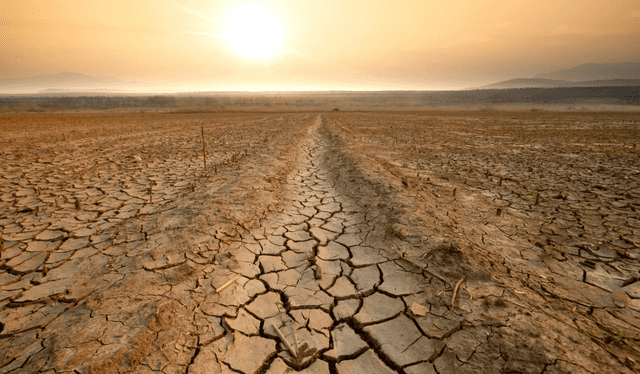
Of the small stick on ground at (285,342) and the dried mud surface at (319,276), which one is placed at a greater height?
the dried mud surface at (319,276)

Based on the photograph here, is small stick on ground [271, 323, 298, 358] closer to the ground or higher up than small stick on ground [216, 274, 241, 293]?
closer to the ground

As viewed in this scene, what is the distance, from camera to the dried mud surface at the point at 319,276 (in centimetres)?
174

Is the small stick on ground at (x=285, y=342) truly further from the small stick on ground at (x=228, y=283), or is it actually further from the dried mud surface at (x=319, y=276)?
the small stick on ground at (x=228, y=283)

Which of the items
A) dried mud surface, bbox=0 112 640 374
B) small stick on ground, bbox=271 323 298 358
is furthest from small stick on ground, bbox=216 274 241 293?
small stick on ground, bbox=271 323 298 358

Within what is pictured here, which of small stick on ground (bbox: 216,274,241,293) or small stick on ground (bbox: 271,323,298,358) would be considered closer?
small stick on ground (bbox: 271,323,298,358)

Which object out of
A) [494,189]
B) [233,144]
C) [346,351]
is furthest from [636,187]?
[233,144]

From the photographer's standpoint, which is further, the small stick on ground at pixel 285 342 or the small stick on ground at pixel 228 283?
the small stick on ground at pixel 228 283

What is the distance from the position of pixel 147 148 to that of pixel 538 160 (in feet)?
41.0

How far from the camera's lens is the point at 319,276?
262 cm

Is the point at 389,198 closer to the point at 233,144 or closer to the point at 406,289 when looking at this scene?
the point at 406,289

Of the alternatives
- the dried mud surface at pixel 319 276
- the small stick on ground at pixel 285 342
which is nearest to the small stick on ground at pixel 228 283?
the dried mud surface at pixel 319 276

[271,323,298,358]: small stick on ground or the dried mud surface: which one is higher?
the dried mud surface

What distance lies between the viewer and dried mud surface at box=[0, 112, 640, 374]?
174 cm

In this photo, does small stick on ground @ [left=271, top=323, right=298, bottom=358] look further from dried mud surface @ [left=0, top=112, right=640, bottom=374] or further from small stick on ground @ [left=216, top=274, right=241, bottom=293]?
small stick on ground @ [left=216, top=274, right=241, bottom=293]
